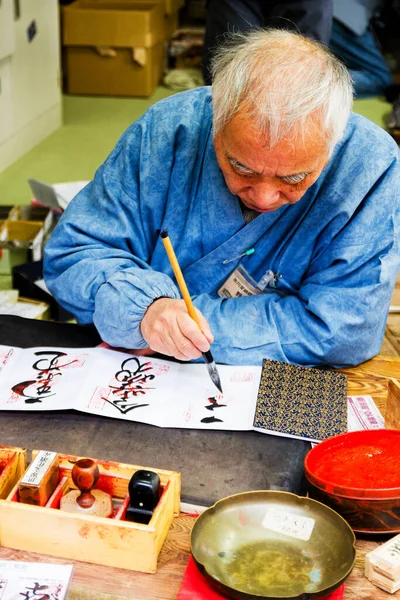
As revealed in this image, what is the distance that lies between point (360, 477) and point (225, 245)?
669 millimetres

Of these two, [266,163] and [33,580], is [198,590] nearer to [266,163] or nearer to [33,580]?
[33,580]

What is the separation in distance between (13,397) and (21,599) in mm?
489

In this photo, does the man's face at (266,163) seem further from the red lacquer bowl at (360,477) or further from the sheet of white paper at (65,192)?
the sheet of white paper at (65,192)

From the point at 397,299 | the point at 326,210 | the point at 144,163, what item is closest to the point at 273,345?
the point at 326,210

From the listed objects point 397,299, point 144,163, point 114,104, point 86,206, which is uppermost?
point 144,163

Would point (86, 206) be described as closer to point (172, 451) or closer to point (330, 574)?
point (172, 451)

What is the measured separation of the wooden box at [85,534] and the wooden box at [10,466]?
0.10 ft

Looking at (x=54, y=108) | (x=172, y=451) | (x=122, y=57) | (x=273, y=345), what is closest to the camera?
(x=172, y=451)

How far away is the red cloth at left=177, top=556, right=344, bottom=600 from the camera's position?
103 cm

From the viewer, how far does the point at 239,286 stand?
5.84ft

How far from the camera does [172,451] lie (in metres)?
1.32

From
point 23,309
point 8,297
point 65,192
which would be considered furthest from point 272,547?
point 65,192

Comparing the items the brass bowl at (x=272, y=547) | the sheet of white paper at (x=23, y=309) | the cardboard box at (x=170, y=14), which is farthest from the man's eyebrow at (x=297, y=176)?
the cardboard box at (x=170, y=14)

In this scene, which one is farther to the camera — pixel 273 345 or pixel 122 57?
pixel 122 57
